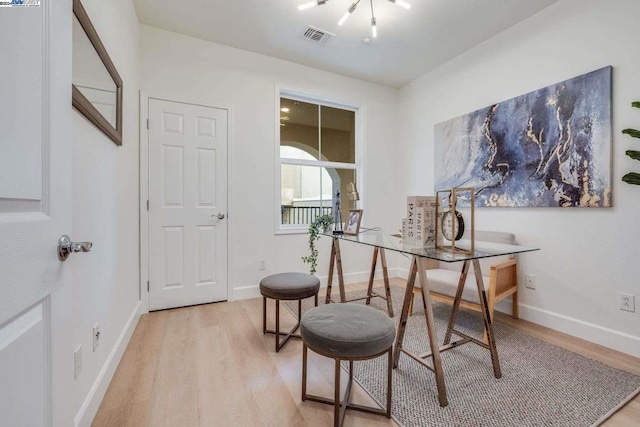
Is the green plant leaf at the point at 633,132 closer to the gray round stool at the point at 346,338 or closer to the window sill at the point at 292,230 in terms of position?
the gray round stool at the point at 346,338

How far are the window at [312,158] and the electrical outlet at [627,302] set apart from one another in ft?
8.35

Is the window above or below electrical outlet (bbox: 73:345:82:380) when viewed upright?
above

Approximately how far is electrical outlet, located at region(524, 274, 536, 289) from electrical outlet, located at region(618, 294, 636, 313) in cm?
55

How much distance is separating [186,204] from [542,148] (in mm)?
3365

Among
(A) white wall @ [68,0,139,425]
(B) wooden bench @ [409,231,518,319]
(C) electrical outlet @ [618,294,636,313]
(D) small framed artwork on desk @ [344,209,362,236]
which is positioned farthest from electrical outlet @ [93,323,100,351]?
(C) electrical outlet @ [618,294,636,313]

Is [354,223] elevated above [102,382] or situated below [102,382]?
above

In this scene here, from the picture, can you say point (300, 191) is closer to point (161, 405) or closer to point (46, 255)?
point (161, 405)

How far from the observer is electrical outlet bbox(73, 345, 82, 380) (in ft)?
4.08

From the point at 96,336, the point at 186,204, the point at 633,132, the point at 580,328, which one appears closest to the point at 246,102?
the point at 186,204

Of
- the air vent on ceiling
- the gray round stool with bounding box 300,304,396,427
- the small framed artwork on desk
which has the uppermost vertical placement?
the air vent on ceiling

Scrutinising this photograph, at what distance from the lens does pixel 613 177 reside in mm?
2064

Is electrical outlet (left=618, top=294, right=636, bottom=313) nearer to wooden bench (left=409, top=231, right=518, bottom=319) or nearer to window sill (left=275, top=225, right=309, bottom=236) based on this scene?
wooden bench (left=409, top=231, right=518, bottom=319)

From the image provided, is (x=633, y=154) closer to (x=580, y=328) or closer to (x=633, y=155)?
(x=633, y=155)

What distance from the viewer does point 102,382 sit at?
153cm
